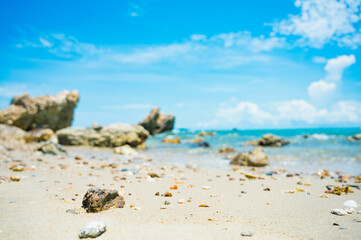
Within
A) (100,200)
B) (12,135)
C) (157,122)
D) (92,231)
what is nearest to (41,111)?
(12,135)

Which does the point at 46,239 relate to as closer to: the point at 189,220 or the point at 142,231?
the point at 142,231

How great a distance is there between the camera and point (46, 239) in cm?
214

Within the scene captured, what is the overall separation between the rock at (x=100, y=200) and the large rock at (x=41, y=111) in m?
21.8

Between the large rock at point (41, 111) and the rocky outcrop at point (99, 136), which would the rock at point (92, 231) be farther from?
the large rock at point (41, 111)

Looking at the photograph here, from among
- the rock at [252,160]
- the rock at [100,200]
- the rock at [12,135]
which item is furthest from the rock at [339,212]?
the rock at [12,135]

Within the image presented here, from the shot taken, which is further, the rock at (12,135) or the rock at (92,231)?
the rock at (12,135)

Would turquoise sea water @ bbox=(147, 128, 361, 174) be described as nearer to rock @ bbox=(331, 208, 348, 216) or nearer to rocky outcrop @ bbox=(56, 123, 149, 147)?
rocky outcrop @ bbox=(56, 123, 149, 147)

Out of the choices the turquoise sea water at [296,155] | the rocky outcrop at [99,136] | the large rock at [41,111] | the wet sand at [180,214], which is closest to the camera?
the wet sand at [180,214]

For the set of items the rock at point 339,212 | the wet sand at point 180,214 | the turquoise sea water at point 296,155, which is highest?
the rock at point 339,212

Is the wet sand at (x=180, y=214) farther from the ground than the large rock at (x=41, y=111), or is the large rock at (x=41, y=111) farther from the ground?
the large rock at (x=41, y=111)

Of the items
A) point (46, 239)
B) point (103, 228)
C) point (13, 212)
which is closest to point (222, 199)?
point (103, 228)

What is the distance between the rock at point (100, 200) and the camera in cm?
284

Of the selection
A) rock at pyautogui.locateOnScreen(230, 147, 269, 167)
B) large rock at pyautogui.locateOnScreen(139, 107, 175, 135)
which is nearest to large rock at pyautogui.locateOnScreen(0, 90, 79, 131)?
large rock at pyautogui.locateOnScreen(139, 107, 175, 135)

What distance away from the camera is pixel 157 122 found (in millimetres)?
51281
